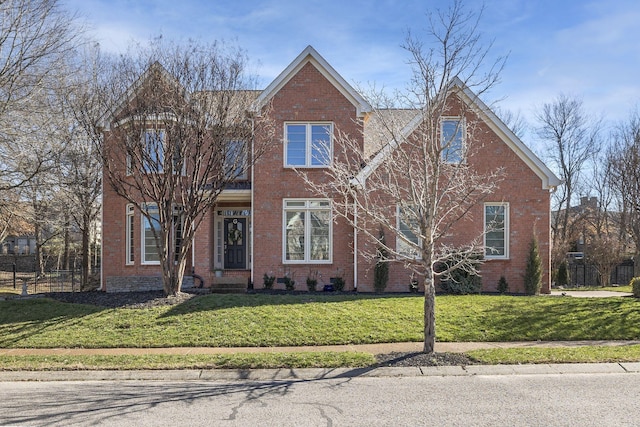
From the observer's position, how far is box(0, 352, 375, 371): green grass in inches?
368

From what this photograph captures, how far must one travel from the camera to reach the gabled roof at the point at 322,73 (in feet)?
59.4

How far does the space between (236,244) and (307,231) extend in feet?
10.8

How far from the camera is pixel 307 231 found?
1830cm

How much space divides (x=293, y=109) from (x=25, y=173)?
8.44 meters

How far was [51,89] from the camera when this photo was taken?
595 inches

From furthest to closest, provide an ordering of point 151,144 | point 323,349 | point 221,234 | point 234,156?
point 221,234
point 234,156
point 151,144
point 323,349

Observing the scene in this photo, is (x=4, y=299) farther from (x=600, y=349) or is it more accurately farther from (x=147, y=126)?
(x=600, y=349)

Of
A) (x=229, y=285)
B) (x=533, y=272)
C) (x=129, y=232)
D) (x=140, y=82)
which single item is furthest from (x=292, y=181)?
(x=533, y=272)

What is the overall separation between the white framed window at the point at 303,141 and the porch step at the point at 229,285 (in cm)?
417

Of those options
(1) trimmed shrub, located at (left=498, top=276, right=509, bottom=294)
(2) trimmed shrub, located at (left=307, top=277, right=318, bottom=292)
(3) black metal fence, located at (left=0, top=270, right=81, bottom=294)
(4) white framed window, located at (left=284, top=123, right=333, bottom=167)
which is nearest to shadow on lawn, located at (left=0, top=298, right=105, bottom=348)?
(2) trimmed shrub, located at (left=307, top=277, right=318, bottom=292)

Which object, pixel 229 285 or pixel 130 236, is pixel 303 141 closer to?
pixel 229 285

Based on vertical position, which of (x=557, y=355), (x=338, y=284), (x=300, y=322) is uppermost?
(x=338, y=284)

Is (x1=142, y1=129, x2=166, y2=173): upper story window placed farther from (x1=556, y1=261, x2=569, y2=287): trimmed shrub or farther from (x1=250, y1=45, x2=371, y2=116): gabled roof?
(x1=556, y1=261, x2=569, y2=287): trimmed shrub

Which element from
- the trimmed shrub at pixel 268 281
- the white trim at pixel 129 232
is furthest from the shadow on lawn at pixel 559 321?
the white trim at pixel 129 232
